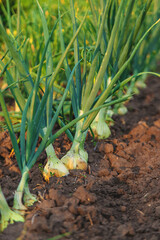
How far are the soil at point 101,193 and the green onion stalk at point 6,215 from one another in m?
0.02

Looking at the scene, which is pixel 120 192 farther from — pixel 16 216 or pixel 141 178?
pixel 16 216

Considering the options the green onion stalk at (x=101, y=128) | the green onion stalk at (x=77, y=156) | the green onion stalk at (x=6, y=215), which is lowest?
the green onion stalk at (x=101, y=128)

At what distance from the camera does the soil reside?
4.07 feet

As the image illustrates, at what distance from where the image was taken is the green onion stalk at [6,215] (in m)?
1.26

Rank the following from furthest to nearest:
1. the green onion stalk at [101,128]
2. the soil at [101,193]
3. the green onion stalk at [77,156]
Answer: the green onion stalk at [101,128] < the green onion stalk at [77,156] < the soil at [101,193]

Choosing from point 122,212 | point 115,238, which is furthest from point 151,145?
point 115,238

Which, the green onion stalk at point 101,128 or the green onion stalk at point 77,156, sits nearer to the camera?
the green onion stalk at point 77,156

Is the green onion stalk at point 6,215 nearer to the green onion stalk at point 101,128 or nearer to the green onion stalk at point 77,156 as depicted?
the green onion stalk at point 77,156

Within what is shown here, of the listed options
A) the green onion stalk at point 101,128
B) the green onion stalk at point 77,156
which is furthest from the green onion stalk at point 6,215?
the green onion stalk at point 101,128

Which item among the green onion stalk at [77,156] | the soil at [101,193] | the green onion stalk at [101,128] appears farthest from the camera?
the green onion stalk at [101,128]

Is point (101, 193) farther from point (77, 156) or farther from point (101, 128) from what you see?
point (101, 128)

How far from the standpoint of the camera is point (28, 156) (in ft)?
4.58

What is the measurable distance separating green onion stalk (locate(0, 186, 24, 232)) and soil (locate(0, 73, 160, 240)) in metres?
0.02

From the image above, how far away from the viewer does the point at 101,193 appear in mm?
1540
